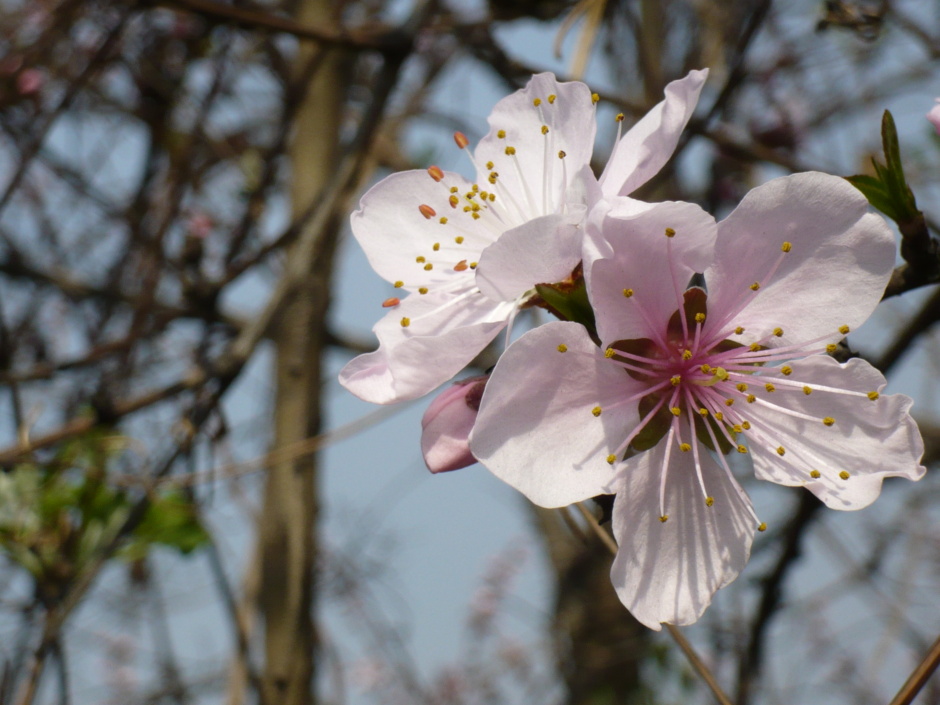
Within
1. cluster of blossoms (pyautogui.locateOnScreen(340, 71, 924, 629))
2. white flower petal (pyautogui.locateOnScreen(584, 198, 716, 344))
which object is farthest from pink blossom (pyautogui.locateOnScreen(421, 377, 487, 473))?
white flower petal (pyautogui.locateOnScreen(584, 198, 716, 344))

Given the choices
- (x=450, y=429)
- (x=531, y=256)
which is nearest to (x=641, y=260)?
(x=531, y=256)

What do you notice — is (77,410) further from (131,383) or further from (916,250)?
(916,250)

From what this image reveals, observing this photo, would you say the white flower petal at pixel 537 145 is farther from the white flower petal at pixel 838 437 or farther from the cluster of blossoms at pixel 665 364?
the white flower petal at pixel 838 437

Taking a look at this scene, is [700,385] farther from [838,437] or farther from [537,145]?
[537,145]

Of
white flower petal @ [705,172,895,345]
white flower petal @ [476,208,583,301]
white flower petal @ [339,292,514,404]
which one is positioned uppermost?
white flower petal @ [476,208,583,301]

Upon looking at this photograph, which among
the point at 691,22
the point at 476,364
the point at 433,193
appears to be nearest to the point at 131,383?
the point at 476,364

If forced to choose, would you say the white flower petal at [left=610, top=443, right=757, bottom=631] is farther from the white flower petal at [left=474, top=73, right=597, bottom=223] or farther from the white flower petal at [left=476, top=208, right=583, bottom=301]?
the white flower petal at [left=474, top=73, right=597, bottom=223]
